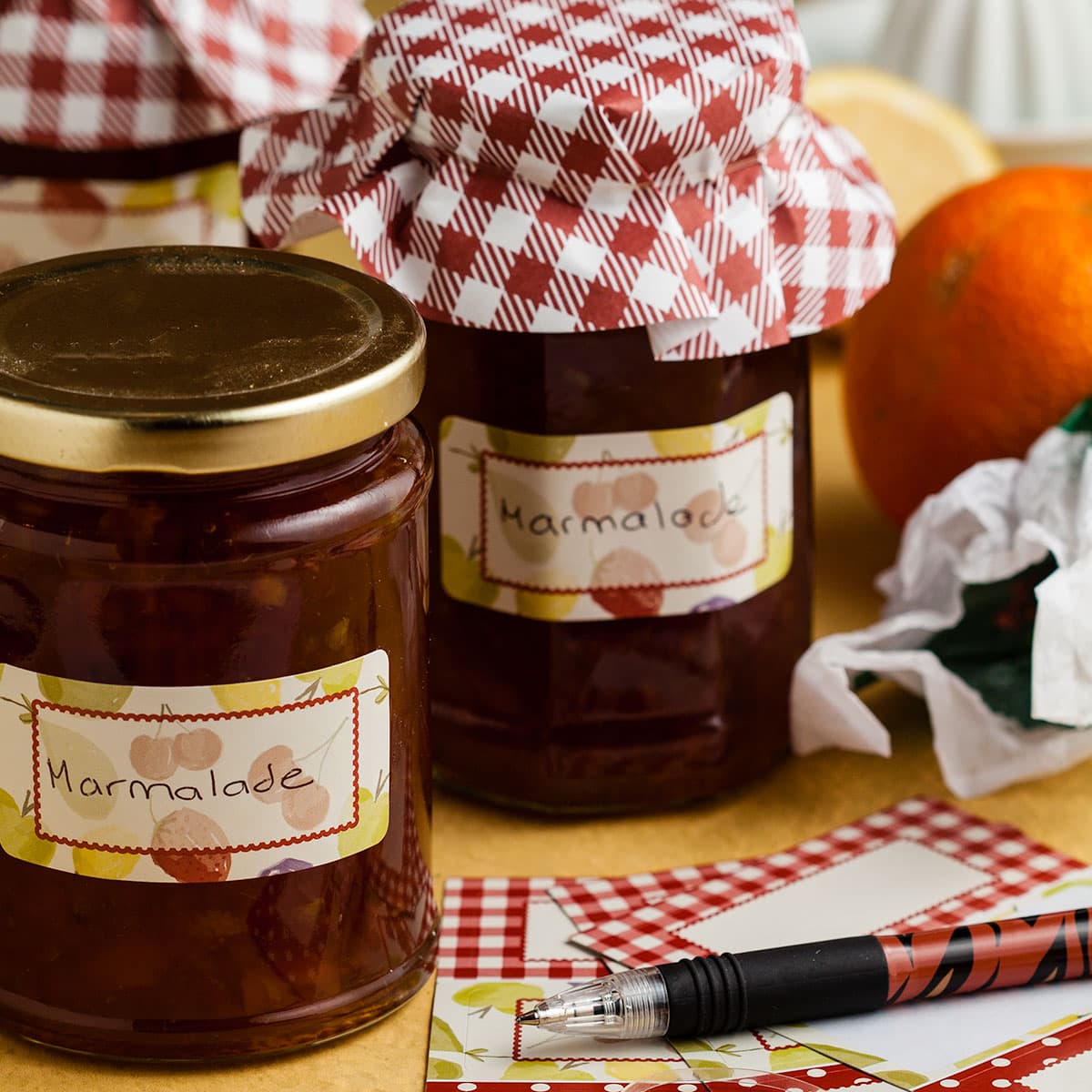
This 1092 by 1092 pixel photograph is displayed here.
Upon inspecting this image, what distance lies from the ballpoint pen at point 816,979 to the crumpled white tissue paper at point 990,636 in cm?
14

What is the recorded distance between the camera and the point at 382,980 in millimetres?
689

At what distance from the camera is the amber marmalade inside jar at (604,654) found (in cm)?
75

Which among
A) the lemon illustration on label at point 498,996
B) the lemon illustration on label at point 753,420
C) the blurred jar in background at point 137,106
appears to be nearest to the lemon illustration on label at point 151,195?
the blurred jar in background at point 137,106

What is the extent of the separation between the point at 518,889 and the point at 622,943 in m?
0.06

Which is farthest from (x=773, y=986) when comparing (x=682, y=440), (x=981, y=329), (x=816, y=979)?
(x=981, y=329)

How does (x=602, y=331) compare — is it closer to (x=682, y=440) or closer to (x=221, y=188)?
(x=682, y=440)

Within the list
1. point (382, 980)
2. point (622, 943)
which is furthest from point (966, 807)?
point (382, 980)

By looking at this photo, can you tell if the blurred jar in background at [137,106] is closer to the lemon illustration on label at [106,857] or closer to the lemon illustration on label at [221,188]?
the lemon illustration on label at [221,188]

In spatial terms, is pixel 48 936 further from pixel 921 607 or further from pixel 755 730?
pixel 921 607

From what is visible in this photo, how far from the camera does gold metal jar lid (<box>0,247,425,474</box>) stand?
57 centimetres

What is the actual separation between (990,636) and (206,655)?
0.45 m

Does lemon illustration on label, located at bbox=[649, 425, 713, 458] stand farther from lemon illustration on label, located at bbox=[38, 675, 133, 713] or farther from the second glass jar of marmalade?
lemon illustration on label, located at bbox=[38, 675, 133, 713]

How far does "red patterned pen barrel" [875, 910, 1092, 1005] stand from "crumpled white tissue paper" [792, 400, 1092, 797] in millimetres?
129

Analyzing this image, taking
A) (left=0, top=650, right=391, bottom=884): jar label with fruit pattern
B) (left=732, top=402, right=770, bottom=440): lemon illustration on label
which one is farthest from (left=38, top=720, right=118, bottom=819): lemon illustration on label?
(left=732, top=402, right=770, bottom=440): lemon illustration on label
